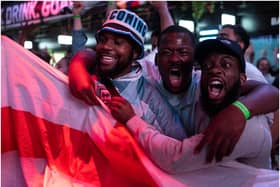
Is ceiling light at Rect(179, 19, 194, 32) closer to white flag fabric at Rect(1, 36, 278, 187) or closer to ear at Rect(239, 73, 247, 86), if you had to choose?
white flag fabric at Rect(1, 36, 278, 187)

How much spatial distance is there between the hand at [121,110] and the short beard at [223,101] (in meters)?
0.32

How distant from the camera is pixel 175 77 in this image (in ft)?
7.00

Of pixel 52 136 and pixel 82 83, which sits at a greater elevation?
pixel 82 83

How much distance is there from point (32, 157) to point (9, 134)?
0.16 meters

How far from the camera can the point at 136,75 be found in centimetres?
218

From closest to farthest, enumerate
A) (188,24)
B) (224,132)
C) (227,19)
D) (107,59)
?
1. (224,132)
2. (107,59)
3. (227,19)
4. (188,24)

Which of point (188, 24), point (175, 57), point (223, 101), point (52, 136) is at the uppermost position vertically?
point (175, 57)

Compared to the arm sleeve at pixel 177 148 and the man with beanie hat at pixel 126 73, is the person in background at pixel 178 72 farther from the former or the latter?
the arm sleeve at pixel 177 148

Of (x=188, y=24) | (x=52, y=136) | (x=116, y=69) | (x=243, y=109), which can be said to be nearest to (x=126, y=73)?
(x=116, y=69)

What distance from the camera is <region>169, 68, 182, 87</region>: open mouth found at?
2115 mm

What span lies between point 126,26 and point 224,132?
81cm

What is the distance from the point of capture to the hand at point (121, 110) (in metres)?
1.95

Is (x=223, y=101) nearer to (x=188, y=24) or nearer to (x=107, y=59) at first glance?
(x=107, y=59)

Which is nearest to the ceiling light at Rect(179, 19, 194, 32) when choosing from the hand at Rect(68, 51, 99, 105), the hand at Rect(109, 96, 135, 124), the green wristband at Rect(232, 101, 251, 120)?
the hand at Rect(68, 51, 99, 105)
